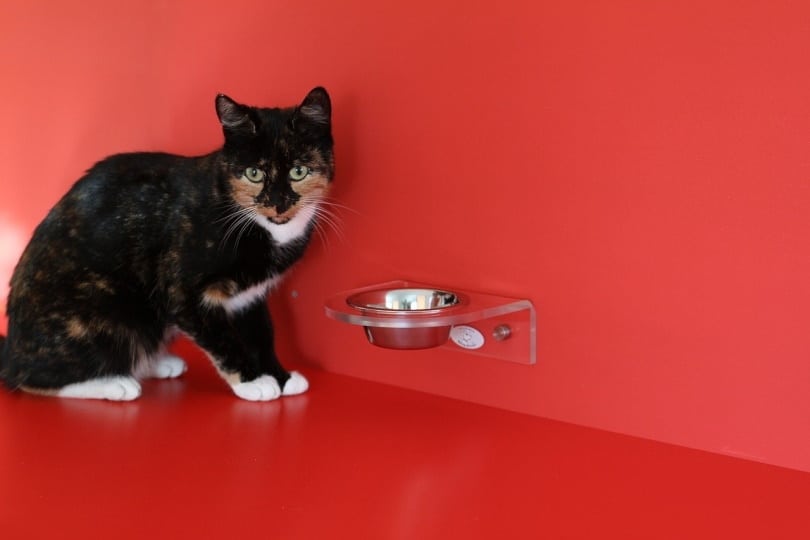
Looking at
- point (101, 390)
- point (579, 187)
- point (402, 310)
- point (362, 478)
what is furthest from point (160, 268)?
point (579, 187)

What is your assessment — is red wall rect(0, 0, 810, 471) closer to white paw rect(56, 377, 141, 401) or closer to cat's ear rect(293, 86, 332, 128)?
cat's ear rect(293, 86, 332, 128)

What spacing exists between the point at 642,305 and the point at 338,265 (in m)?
0.68

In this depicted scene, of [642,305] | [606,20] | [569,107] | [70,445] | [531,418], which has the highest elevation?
[606,20]

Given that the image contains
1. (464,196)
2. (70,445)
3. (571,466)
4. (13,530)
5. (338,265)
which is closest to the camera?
(13,530)

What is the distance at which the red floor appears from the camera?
1.12m

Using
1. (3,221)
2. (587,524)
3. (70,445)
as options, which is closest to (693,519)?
(587,524)

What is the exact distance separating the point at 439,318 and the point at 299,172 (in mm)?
419

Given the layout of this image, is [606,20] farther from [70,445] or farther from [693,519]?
[70,445]

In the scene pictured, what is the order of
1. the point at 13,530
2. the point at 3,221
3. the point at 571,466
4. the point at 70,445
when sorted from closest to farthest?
the point at 13,530 < the point at 571,466 < the point at 70,445 < the point at 3,221

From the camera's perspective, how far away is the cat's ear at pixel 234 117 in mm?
1519

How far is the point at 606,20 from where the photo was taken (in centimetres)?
133

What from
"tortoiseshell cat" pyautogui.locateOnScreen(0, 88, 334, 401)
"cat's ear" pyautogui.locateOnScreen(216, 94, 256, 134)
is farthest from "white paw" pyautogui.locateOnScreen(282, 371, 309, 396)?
"cat's ear" pyautogui.locateOnScreen(216, 94, 256, 134)

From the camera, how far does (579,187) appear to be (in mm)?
1404

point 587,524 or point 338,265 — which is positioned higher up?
point 338,265
